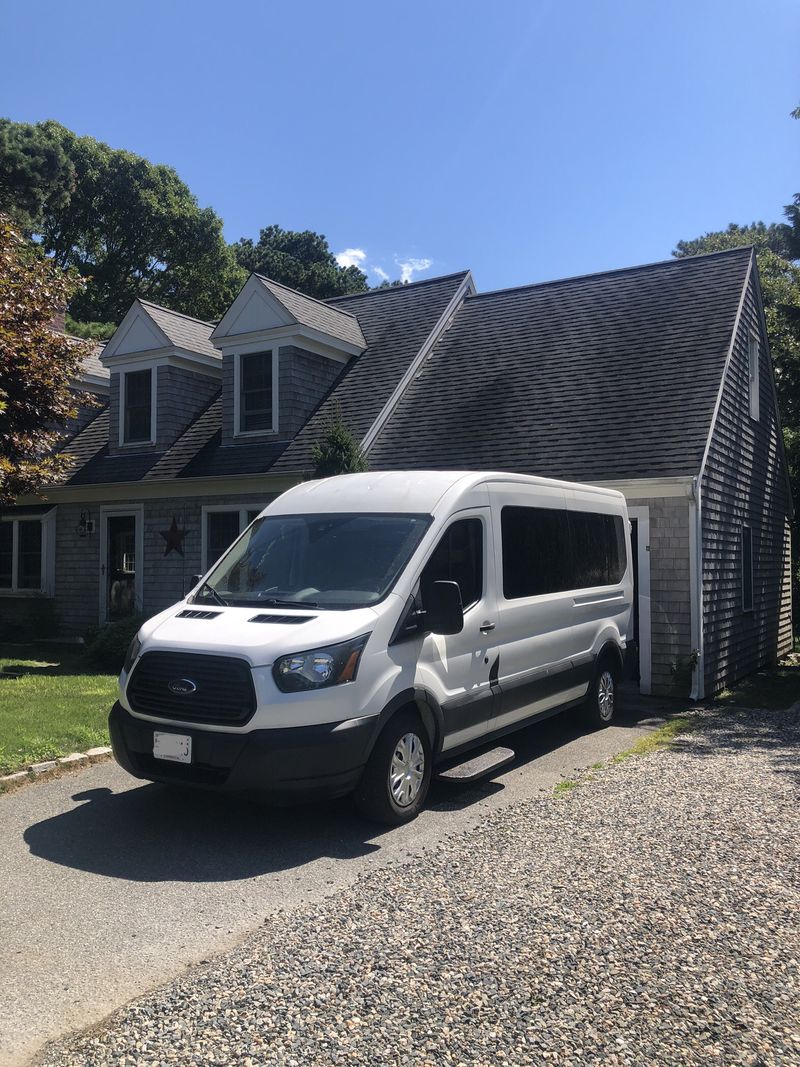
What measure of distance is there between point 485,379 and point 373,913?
472 inches

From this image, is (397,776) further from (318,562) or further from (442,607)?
(318,562)

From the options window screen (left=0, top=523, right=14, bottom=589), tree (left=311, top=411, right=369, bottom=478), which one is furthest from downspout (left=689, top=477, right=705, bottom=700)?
Result: window screen (left=0, top=523, right=14, bottom=589)

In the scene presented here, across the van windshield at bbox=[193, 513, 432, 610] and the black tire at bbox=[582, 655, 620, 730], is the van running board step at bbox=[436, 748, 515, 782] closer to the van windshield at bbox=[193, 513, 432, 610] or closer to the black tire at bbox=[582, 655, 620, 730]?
the van windshield at bbox=[193, 513, 432, 610]

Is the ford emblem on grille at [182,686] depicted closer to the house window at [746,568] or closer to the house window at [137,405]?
the house window at [746,568]

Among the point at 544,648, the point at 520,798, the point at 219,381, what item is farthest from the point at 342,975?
the point at 219,381

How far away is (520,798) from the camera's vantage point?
663cm

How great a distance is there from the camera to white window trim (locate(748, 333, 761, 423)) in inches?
584

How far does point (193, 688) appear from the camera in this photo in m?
5.61

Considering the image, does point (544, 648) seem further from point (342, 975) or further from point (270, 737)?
point (342, 975)

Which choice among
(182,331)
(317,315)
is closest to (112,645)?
(182,331)

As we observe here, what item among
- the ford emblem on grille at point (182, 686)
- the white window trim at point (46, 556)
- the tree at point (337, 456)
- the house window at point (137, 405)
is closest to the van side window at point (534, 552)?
the ford emblem on grille at point (182, 686)

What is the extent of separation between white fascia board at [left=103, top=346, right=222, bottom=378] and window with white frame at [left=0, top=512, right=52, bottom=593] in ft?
Answer: 12.0

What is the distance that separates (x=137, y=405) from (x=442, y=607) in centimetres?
1330

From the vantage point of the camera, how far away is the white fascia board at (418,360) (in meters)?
14.8
